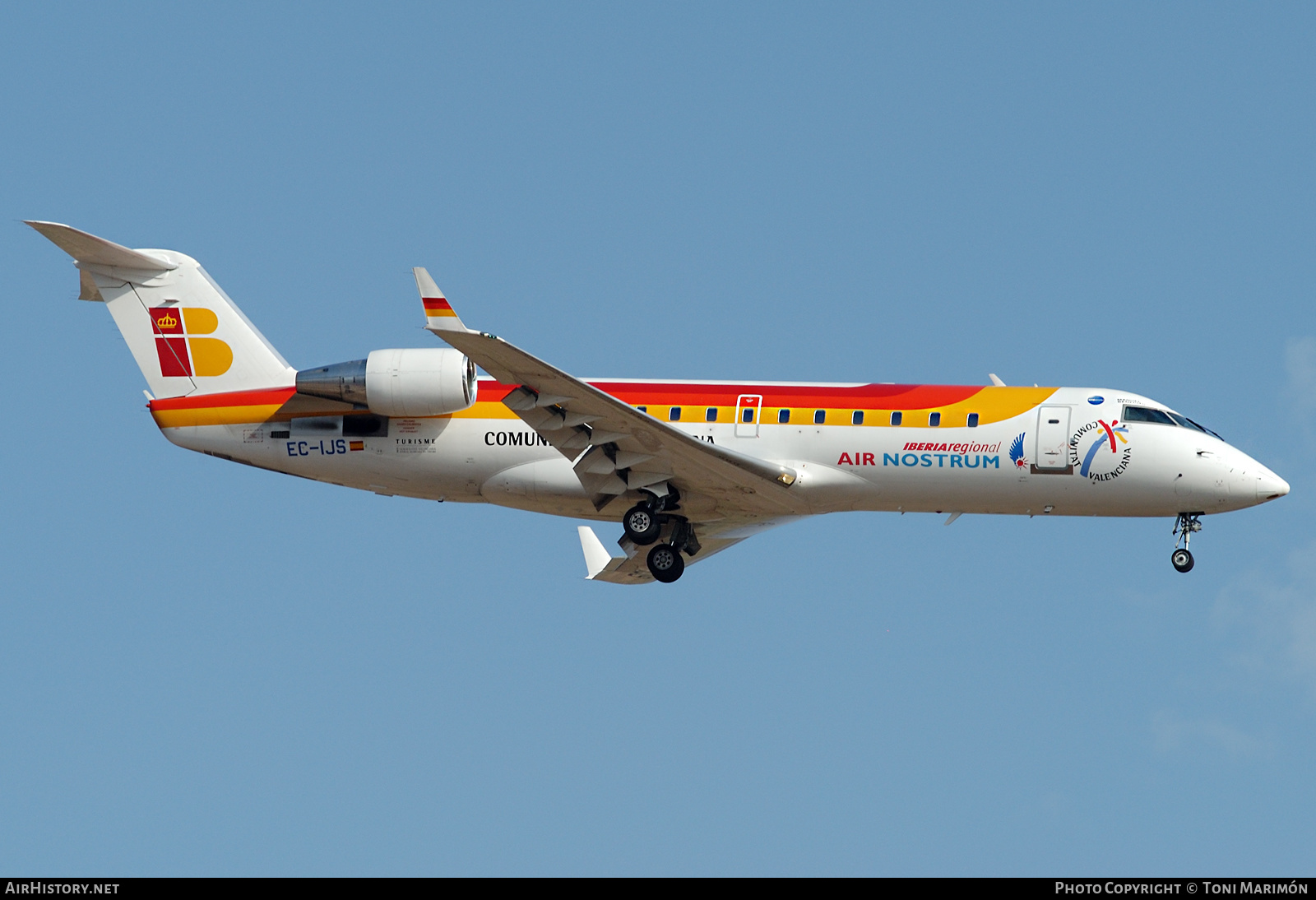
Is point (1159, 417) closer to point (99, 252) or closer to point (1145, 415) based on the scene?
point (1145, 415)

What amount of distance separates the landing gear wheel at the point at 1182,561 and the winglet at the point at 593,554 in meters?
10.1

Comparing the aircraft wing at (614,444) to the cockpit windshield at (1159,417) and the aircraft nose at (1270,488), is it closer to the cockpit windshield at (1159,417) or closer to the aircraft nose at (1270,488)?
the cockpit windshield at (1159,417)

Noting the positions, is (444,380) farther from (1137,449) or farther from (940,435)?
(1137,449)

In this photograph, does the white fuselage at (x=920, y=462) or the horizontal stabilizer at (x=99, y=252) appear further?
the horizontal stabilizer at (x=99, y=252)

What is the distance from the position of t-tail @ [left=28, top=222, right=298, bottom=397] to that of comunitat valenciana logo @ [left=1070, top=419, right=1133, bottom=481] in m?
13.1

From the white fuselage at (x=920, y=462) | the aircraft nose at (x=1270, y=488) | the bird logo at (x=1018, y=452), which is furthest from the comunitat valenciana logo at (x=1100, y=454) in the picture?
the aircraft nose at (x=1270, y=488)

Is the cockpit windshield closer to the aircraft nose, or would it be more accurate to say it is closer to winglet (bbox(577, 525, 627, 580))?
the aircraft nose

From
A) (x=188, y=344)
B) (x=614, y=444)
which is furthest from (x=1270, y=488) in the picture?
(x=188, y=344)

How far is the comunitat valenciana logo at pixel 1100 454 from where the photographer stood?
2612 centimetres

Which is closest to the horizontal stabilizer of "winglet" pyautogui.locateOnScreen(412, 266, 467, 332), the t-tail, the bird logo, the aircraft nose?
the t-tail

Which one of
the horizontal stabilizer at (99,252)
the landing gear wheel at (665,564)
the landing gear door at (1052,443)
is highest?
the horizontal stabilizer at (99,252)

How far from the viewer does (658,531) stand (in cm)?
2697

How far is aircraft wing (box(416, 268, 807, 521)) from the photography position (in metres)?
23.7

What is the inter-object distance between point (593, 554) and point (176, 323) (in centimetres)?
873
